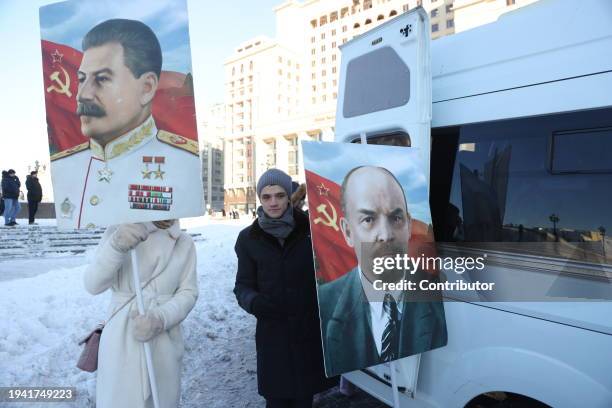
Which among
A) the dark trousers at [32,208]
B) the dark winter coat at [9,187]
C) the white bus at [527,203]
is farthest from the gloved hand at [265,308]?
the dark trousers at [32,208]

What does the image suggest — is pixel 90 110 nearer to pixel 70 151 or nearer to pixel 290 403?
pixel 70 151

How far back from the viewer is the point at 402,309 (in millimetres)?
1800

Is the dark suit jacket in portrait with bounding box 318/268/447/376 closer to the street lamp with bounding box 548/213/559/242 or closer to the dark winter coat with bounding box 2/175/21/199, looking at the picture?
the street lamp with bounding box 548/213/559/242

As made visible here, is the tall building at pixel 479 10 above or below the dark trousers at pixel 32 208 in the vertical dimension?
above

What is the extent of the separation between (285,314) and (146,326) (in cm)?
76

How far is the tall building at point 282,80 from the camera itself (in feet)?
211

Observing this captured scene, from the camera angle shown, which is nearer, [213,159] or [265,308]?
[265,308]

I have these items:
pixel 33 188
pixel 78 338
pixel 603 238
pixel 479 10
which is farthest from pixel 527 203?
pixel 479 10

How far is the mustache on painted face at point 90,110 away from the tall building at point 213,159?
9411cm

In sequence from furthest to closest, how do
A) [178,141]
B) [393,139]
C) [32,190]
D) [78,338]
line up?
[32,190]
[78,338]
[393,139]
[178,141]

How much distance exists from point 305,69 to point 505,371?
8110 centimetres

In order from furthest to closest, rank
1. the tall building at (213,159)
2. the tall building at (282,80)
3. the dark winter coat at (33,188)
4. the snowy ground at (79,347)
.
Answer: the tall building at (213,159) → the tall building at (282,80) → the dark winter coat at (33,188) → the snowy ground at (79,347)

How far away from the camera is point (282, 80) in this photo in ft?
256

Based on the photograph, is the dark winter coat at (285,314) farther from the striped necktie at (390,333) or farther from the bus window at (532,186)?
the bus window at (532,186)
